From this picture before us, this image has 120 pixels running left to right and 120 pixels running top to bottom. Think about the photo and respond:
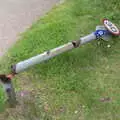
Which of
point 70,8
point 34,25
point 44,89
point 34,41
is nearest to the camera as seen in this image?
point 44,89

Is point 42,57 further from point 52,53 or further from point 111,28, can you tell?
point 111,28

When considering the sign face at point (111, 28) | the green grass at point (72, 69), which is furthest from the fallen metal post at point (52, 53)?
the green grass at point (72, 69)

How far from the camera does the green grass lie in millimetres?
4191

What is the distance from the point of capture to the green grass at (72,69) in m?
4.19

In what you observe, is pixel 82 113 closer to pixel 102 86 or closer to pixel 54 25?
pixel 102 86

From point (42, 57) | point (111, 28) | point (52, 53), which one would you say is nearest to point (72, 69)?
point (52, 53)

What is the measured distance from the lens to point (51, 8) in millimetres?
5883

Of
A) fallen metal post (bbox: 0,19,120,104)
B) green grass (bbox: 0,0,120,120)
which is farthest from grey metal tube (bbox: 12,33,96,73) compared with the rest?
green grass (bbox: 0,0,120,120)

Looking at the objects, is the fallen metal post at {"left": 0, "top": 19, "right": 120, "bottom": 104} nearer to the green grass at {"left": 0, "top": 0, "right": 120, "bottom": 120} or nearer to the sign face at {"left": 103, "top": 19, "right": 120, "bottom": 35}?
the sign face at {"left": 103, "top": 19, "right": 120, "bottom": 35}

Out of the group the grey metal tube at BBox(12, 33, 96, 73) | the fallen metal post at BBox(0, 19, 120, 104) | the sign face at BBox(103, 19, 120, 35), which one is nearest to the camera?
the fallen metal post at BBox(0, 19, 120, 104)

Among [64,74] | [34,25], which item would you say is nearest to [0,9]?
[34,25]

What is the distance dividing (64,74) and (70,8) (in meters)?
1.51

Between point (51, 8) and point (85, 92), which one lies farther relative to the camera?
point (51, 8)

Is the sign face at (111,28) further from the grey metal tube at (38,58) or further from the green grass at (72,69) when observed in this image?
the grey metal tube at (38,58)
